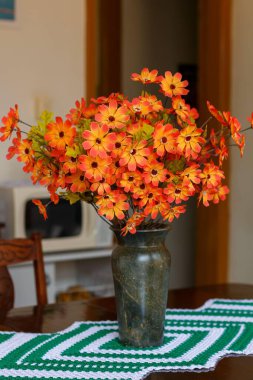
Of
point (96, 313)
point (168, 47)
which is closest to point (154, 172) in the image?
point (96, 313)

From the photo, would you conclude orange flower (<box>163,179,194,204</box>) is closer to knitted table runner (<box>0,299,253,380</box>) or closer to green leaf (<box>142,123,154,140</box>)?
green leaf (<box>142,123,154,140</box>)

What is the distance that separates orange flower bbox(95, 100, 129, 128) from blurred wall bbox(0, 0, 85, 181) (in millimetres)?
1936

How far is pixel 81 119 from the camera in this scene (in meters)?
1.33

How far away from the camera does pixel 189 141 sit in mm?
1236

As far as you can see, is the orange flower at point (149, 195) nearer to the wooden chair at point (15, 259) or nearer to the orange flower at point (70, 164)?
the orange flower at point (70, 164)

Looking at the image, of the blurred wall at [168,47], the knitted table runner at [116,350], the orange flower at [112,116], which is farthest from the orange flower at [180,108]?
the blurred wall at [168,47]

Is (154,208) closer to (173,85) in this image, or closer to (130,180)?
(130,180)

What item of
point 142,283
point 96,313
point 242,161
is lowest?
point 96,313

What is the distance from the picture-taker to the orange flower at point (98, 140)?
1.19m

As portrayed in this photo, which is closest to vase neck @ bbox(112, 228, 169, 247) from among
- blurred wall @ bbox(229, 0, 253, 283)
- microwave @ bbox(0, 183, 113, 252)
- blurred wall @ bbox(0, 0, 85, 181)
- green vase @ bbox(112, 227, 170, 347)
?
green vase @ bbox(112, 227, 170, 347)

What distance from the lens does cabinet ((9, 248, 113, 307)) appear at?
2785mm

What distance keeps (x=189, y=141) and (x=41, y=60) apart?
2.06 m

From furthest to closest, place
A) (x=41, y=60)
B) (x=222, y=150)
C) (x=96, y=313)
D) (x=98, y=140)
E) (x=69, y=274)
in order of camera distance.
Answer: (x=69, y=274) < (x=41, y=60) < (x=96, y=313) < (x=222, y=150) < (x=98, y=140)

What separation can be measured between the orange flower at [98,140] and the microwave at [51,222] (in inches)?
62.7
